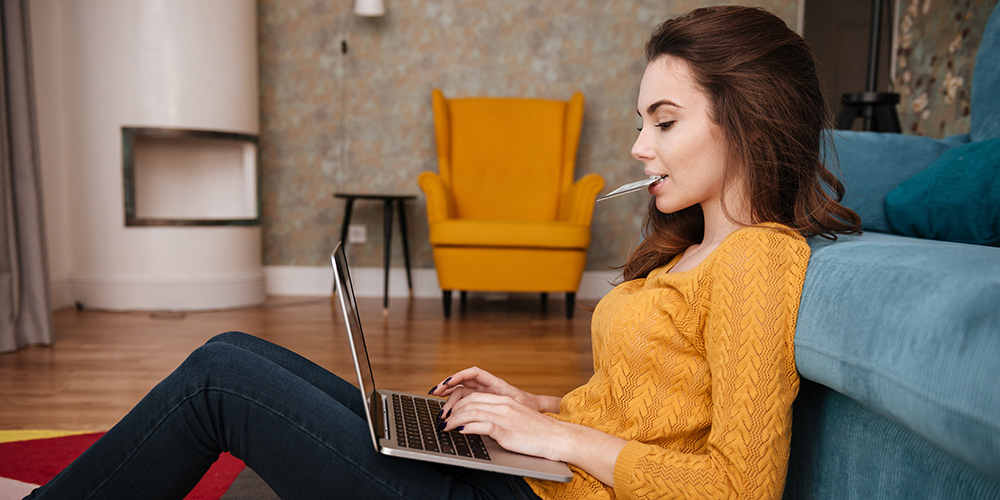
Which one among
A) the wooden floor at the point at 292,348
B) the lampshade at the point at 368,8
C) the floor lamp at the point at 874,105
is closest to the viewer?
the wooden floor at the point at 292,348

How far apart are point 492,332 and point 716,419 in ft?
7.65

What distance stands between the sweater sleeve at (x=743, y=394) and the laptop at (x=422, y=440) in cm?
9

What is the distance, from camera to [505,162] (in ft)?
12.5

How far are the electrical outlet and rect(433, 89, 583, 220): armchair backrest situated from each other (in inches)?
24.7

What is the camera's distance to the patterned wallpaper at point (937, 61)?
308cm

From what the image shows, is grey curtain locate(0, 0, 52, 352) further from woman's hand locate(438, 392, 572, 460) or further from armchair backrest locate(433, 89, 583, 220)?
woman's hand locate(438, 392, 572, 460)

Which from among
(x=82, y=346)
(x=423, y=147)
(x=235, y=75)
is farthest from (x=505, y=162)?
(x=82, y=346)

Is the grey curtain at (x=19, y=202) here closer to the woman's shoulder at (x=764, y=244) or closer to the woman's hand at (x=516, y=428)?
the woman's hand at (x=516, y=428)

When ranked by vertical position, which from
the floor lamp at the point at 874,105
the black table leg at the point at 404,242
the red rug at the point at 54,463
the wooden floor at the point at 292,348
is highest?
the floor lamp at the point at 874,105

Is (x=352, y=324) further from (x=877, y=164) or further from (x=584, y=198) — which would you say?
(x=584, y=198)

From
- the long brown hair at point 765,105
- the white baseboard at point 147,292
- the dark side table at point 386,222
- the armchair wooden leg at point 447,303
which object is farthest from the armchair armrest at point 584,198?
the long brown hair at point 765,105

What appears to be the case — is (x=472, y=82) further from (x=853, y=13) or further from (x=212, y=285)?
(x=853, y=13)

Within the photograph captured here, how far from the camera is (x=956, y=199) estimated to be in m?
1.28

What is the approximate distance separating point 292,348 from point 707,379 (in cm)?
203
